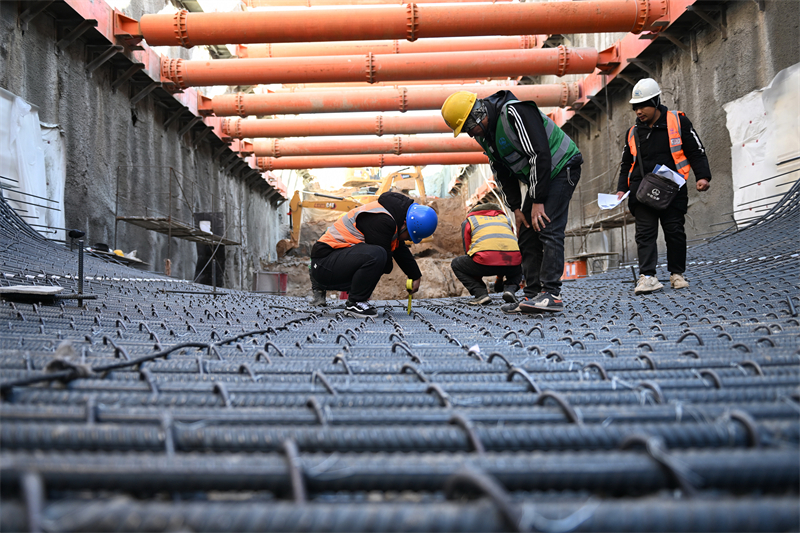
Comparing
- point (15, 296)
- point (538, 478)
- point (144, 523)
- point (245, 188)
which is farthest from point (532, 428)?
Answer: point (245, 188)

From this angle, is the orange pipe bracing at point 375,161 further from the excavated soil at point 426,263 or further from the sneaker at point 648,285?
the sneaker at point 648,285

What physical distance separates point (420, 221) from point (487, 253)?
1.40 metres

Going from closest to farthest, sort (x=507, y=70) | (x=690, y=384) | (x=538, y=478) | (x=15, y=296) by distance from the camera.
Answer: (x=538, y=478)
(x=690, y=384)
(x=15, y=296)
(x=507, y=70)

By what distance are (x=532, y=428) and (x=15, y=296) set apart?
3.56 meters

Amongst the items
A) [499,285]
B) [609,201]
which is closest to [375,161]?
[499,285]

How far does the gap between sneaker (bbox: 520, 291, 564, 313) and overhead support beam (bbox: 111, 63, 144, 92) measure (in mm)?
9095

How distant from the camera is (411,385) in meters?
1.51

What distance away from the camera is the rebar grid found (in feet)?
2.22

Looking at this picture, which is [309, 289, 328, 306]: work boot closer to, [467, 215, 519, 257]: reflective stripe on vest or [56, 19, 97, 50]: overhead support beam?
[467, 215, 519, 257]: reflective stripe on vest

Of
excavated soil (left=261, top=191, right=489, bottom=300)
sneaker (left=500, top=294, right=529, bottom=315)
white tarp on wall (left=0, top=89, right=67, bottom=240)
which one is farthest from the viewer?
excavated soil (left=261, top=191, right=489, bottom=300)

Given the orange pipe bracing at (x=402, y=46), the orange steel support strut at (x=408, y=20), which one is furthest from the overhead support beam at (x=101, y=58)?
the orange pipe bracing at (x=402, y=46)

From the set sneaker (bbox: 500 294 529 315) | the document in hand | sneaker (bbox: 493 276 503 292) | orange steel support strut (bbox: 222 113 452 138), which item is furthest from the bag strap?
orange steel support strut (bbox: 222 113 452 138)

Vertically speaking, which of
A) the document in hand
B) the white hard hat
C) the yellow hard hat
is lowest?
the document in hand

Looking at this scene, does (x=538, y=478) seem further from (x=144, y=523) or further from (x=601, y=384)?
(x=601, y=384)
